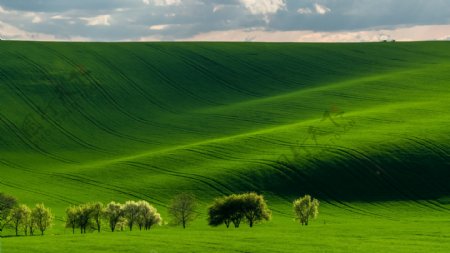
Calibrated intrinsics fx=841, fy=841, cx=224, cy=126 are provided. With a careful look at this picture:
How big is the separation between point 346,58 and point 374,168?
63932 mm

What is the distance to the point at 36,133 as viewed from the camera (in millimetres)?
103875

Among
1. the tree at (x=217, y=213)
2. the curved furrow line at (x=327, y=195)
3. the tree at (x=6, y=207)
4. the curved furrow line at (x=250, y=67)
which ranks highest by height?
the curved furrow line at (x=250, y=67)

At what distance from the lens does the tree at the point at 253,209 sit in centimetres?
6644

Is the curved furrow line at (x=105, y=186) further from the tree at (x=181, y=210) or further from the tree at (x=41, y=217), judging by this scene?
the tree at (x=41, y=217)

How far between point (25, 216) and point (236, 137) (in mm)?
36538

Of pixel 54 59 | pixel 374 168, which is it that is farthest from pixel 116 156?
pixel 54 59

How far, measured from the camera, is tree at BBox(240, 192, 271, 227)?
2616 inches

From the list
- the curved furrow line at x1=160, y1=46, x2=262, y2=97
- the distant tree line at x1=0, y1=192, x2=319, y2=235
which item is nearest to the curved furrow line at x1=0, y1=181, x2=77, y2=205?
the distant tree line at x1=0, y1=192, x2=319, y2=235

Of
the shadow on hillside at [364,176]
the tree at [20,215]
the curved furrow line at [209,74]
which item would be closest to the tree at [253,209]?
the shadow on hillside at [364,176]

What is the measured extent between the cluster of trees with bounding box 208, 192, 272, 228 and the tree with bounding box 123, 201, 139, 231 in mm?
6538

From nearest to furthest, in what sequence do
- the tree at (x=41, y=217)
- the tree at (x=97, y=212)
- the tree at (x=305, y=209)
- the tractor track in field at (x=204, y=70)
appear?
1. the tree at (x=41, y=217)
2. the tree at (x=97, y=212)
3. the tree at (x=305, y=209)
4. the tractor track in field at (x=204, y=70)

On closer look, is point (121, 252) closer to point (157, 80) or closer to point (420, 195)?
point (420, 195)

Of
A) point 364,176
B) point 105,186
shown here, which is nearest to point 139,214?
A: point 105,186

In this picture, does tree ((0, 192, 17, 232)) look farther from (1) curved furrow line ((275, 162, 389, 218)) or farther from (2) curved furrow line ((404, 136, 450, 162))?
(2) curved furrow line ((404, 136, 450, 162))
